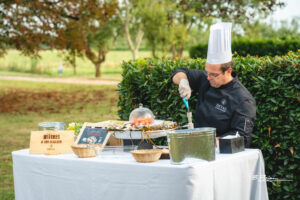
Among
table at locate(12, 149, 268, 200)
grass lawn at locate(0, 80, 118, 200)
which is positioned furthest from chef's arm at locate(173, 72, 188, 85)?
A: grass lawn at locate(0, 80, 118, 200)

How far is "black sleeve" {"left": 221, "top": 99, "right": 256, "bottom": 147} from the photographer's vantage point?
11.0 ft

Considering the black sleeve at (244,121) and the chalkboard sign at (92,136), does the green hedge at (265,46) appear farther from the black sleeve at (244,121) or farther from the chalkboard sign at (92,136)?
the chalkboard sign at (92,136)

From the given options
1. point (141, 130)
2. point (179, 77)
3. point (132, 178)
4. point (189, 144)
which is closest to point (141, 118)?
point (141, 130)

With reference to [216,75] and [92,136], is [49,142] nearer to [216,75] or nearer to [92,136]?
[92,136]

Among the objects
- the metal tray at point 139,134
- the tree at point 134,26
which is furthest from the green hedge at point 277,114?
the tree at point 134,26

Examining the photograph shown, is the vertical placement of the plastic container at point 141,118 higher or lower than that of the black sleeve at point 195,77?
lower

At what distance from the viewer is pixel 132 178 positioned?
2.78 metres

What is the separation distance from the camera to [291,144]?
4145 millimetres

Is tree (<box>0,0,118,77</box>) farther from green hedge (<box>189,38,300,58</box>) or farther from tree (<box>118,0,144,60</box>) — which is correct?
tree (<box>118,0,144,60</box>)

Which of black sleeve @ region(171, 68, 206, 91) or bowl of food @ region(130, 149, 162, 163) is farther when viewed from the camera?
black sleeve @ region(171, 68, 206, 91)

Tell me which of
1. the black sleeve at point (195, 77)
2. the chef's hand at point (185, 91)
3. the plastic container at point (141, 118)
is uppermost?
the black sleeve at point (195, 77)

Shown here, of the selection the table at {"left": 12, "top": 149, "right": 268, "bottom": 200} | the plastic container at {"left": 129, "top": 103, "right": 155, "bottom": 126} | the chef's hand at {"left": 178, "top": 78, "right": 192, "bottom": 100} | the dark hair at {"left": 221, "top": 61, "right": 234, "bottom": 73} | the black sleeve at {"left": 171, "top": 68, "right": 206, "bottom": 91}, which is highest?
the dark hair at {"left": 221, "top": 61, "right": 234, "bottom": 73}

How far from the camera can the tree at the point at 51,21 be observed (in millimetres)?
15688

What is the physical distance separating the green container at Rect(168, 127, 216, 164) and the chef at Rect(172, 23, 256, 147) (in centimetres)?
71
